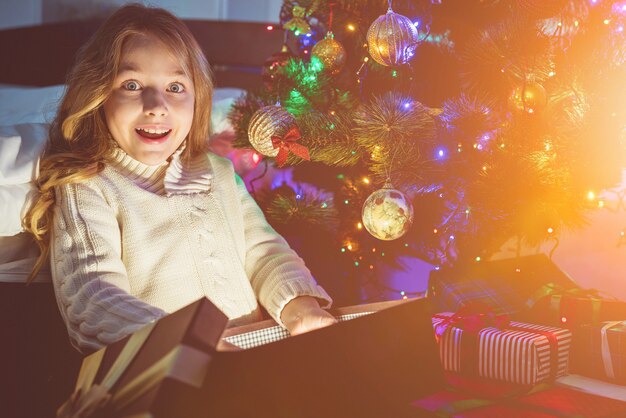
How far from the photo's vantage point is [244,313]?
49.9 inches

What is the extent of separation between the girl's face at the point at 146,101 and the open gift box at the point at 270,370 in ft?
1.66

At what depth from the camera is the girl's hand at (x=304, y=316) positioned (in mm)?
1166

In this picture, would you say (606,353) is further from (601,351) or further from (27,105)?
(27,105)

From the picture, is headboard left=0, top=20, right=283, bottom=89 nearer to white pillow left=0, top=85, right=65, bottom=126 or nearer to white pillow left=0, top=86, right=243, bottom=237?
white pillow left=0, top=85, right=65, bottom=126

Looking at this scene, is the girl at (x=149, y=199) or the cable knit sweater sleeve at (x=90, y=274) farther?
the girl at (x=149, y=199)

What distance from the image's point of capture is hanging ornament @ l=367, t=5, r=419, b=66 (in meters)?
1.28

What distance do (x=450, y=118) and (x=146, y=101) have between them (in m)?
0.66

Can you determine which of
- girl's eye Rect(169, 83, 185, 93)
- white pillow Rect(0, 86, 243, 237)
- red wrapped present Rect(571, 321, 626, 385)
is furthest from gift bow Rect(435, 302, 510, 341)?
white pillow Rect(0, 86, 243, 237)

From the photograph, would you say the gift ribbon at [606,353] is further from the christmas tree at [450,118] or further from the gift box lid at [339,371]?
the gift box lid at [339,371]

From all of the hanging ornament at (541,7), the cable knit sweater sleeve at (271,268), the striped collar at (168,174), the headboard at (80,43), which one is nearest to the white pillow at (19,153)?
the striped collar at (168,174)

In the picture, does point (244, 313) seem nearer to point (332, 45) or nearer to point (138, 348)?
point (138, 348)

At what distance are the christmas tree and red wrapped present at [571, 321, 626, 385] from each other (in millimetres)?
284

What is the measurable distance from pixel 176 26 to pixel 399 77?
1.84 ft

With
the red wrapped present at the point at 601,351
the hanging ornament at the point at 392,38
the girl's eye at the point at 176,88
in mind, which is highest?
the hanging ornament at the point at 392,38
